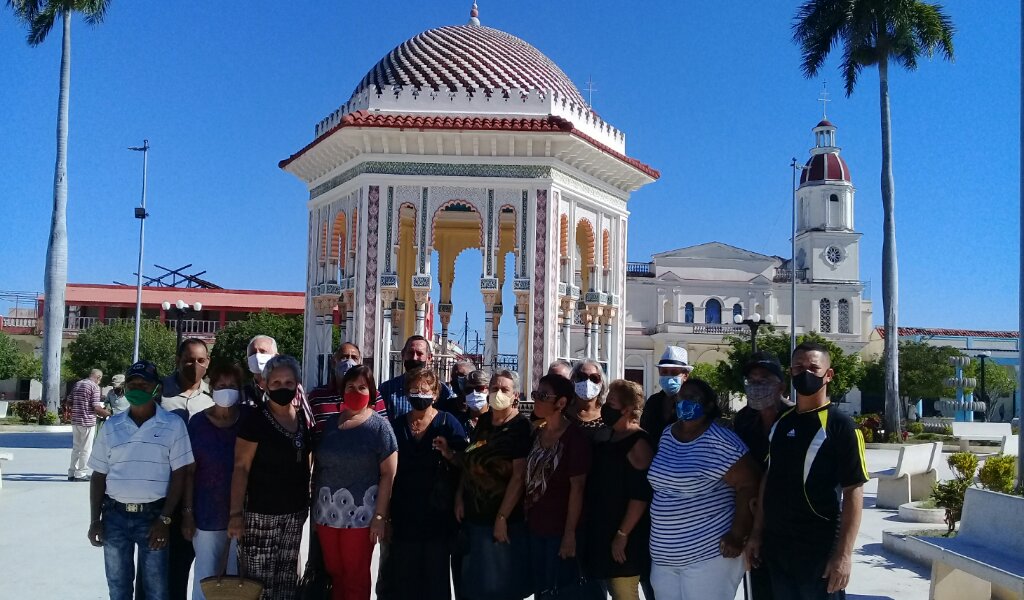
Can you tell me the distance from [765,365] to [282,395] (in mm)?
2700

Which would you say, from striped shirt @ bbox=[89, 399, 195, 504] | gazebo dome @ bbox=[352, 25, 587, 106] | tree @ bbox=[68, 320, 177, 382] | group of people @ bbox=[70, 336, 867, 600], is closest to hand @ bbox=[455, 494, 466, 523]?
group of people @ bbox=[70, 336, 867, 600]

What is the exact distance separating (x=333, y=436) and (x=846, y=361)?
117ft

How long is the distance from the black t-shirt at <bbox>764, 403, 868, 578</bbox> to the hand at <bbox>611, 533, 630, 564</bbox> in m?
0.83

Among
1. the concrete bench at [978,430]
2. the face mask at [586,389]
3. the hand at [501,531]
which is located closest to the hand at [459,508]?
the hand at [501,531]

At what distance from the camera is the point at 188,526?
5.38 metres

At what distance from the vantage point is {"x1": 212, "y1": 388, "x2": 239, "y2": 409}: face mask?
5.39 m

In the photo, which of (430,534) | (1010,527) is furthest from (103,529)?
(1010,527)

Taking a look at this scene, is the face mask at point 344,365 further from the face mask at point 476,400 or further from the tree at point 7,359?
the tree at point 7,359

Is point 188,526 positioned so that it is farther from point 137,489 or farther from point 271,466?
point 271,466

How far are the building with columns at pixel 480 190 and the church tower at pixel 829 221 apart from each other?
4001cm

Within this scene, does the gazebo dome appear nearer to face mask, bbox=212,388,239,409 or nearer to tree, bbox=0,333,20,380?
face mask, bbox=212,388,239,409

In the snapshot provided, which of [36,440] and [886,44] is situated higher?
[886,44]

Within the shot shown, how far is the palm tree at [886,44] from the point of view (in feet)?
76.7

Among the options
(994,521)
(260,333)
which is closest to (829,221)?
(260,333)
